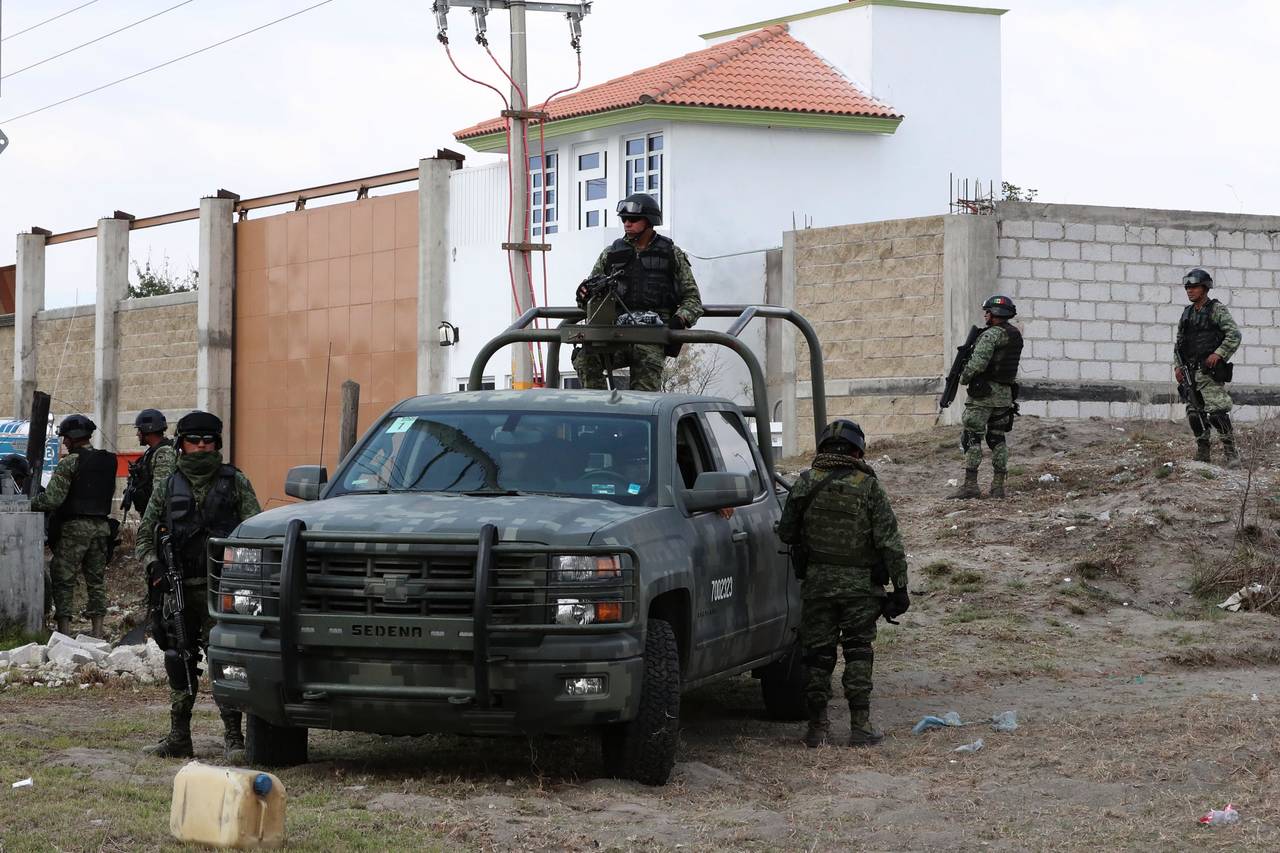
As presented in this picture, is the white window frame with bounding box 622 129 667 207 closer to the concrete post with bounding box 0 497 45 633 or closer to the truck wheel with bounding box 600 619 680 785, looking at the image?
the concrete post with bounding box 0 497 45 633

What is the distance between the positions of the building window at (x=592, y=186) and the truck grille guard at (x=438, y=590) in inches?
974

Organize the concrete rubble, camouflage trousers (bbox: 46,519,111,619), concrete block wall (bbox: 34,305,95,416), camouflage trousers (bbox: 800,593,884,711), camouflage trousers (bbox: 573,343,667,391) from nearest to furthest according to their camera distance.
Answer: camouflage trousers (bbox: 800,593,884,711), camouflage trousers (bbox: 573,343,667,391), the concrete rubble, camouflage trousers (bbox: 46,519,111,619), concrete block wall (bbox: 34,305,95,416)

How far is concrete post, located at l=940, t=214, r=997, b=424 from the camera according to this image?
22078 millimetres

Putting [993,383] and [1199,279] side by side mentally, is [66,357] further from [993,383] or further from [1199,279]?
[1199,279]

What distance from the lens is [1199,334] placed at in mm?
16781

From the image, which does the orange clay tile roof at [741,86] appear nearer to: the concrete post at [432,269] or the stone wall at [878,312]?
the concrete post at [432,269]

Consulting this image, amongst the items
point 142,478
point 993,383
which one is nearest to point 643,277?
point 142,478

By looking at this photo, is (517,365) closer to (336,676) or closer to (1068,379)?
(1068,379)

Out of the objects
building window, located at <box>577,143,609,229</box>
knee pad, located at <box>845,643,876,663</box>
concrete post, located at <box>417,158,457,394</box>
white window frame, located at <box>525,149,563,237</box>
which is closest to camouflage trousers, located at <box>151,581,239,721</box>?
knee pad, located at <box>845,643,876,663</box>

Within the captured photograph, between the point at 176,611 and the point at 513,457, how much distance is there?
1.87 m

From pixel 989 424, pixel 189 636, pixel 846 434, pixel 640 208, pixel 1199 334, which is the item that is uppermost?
pixel 640 208

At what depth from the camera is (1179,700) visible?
10.2 meters

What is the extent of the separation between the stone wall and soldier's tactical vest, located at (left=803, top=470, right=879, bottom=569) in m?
13.9

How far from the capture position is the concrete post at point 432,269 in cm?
3034
